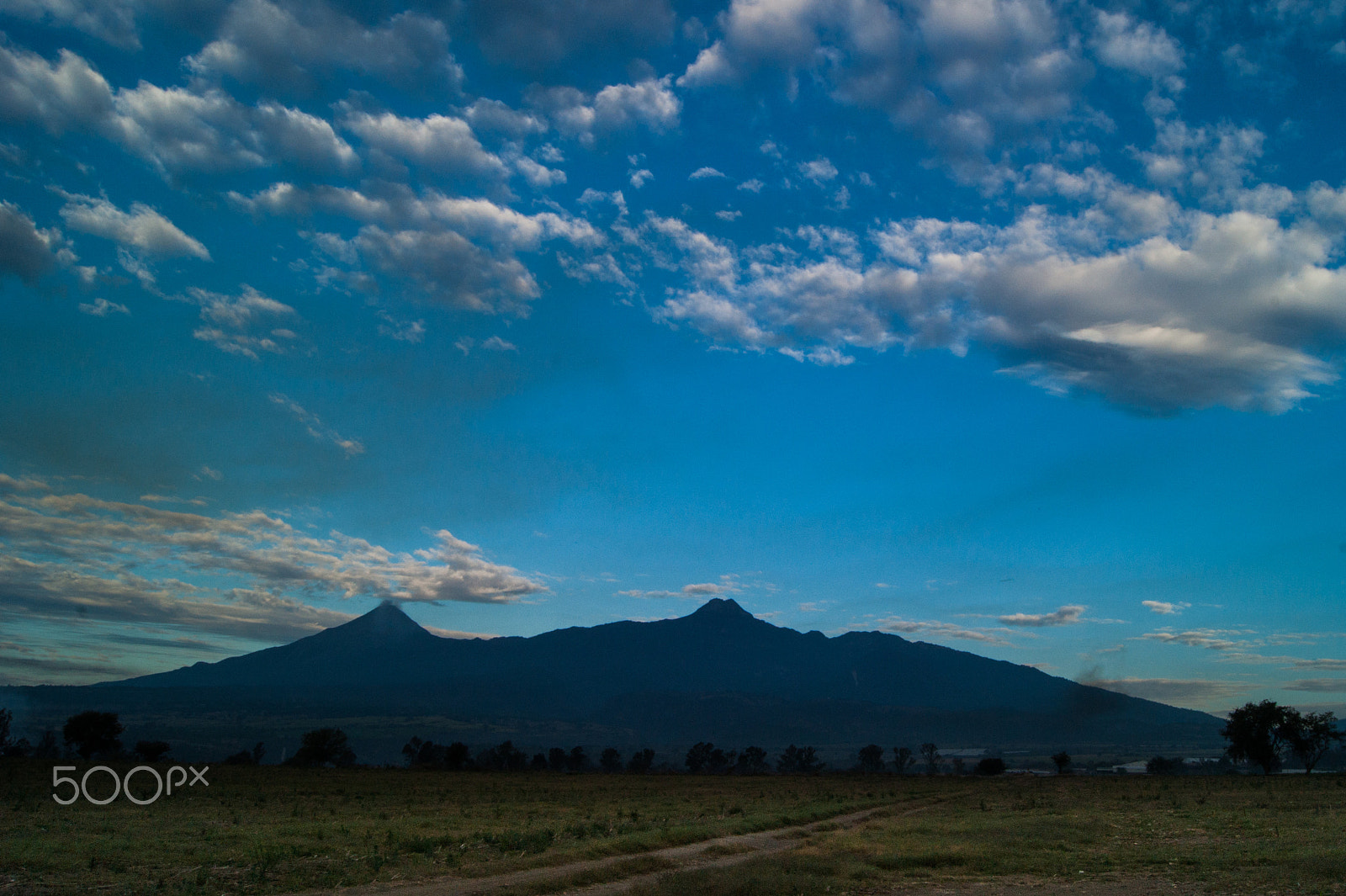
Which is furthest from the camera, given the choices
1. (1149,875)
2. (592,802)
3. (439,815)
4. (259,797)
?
(592,802)

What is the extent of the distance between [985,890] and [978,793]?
56.1 meters

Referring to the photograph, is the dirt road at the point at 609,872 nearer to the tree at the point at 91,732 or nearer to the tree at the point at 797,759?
the tree at the point at 91,732

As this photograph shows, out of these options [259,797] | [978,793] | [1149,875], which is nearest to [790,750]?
[978,793]

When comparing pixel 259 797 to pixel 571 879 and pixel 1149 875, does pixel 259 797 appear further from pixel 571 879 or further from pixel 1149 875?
pixel 1149 875

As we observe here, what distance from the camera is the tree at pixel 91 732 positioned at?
352ft

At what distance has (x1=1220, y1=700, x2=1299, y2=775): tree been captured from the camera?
335 feet

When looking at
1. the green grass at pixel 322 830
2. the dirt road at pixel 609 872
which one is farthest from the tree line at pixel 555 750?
the dirt road at pixel 609 872

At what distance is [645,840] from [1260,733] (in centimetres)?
10811

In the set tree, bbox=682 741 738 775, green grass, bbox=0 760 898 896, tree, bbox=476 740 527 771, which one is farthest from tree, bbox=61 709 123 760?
tree, bbox=682 741 738 775

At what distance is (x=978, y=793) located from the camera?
7069cm

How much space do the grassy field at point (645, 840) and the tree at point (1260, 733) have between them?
178 feet

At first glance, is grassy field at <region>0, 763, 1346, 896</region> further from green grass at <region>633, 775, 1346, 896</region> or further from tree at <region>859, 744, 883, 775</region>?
tree at <region>859, 744, 883, 775</region>

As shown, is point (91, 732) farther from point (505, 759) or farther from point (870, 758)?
point (870, 758)

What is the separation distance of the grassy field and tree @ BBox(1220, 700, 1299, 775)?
54151 mm
